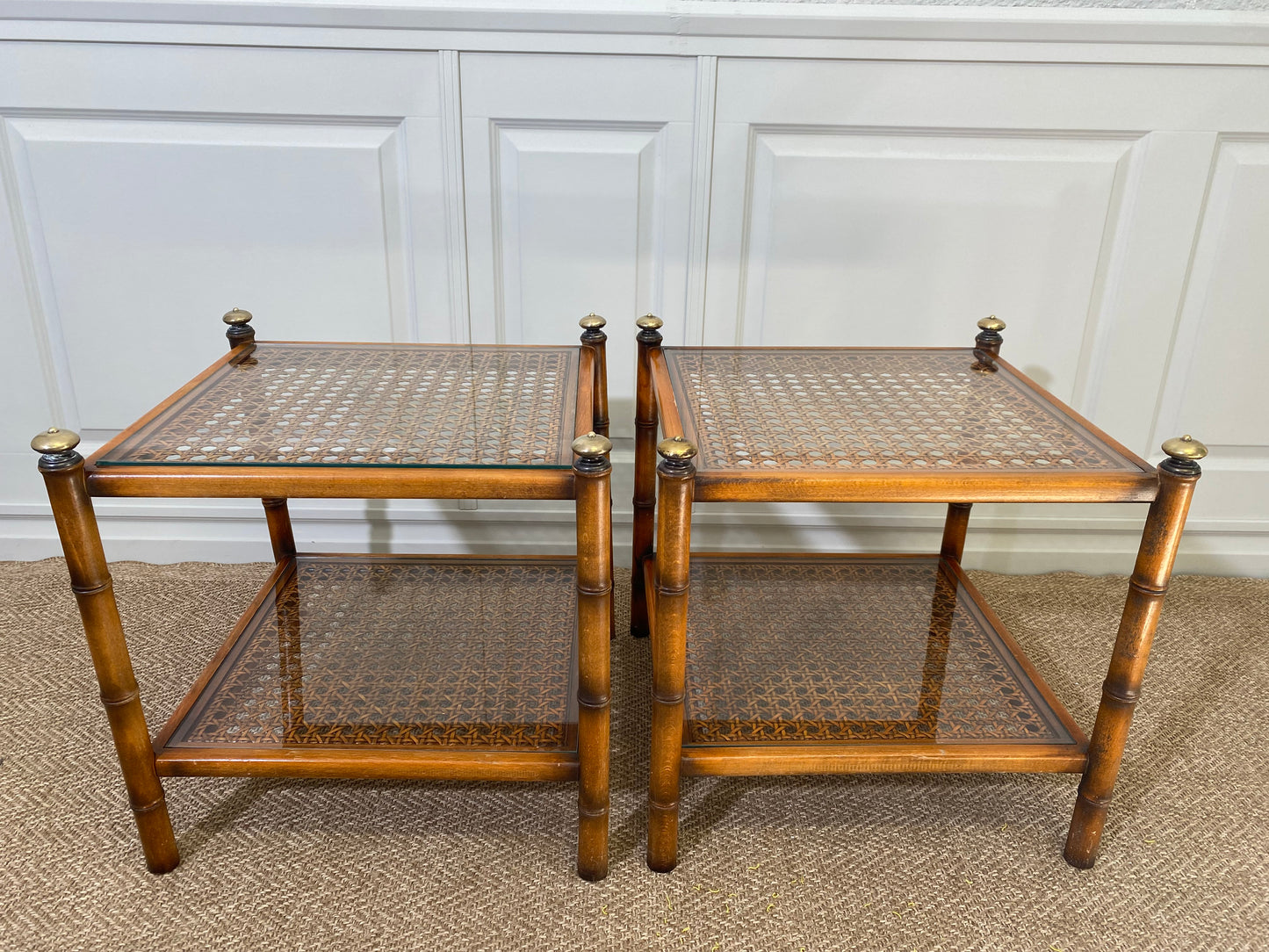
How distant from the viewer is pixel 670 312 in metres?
1.34

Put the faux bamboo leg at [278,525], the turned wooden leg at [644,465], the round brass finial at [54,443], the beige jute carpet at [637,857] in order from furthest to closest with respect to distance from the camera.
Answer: the faux bamboo leg at [278,525] → the turned wooden leg at [644,465] → the beige jute carpet at [637,857] → the round brass finial at [54,443]

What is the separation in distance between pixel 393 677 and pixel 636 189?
0.72 metres

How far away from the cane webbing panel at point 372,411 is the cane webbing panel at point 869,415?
6.2 inches

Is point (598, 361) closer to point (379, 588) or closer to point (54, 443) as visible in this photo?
point (379, 588)

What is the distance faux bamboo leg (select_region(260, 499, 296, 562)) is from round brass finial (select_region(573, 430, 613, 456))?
61cm

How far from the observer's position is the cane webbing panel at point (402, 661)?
0.94 metres

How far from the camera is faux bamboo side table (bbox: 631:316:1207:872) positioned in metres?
0.81

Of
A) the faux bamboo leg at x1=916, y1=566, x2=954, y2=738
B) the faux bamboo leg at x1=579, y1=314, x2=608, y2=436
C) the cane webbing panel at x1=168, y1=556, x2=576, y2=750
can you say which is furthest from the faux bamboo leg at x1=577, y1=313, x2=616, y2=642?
the faux bamboo leg at x1=916, y1=566, x2=954, y2=738

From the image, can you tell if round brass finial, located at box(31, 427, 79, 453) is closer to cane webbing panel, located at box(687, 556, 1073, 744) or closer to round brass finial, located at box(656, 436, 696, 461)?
round brass finial, located at box(656, 436, 696, 461)

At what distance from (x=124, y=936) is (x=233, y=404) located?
1.69 ft

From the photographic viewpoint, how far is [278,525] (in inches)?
48.2

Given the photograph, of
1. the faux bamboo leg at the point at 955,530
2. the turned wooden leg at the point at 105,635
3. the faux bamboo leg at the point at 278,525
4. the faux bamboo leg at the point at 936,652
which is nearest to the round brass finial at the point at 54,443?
the turned wooden leg at the point at 105,635

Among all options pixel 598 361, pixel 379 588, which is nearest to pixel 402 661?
pixel 379 588

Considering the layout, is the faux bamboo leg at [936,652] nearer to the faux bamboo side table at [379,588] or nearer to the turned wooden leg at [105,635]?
the faux bamboo side table at [379,588]
